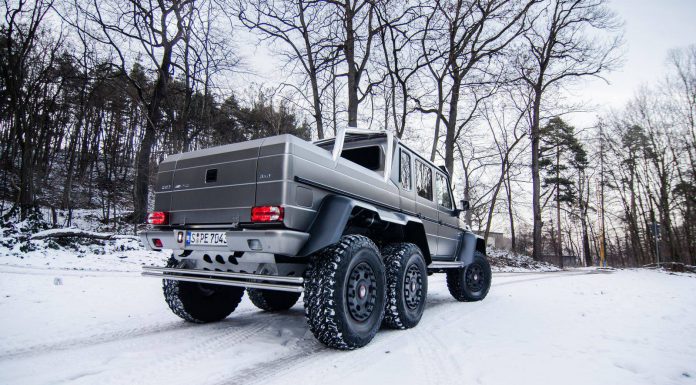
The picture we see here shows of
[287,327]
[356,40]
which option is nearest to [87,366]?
[287,327]

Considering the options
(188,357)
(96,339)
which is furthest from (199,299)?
(188,357)

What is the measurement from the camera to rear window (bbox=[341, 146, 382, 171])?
4426 millimetres

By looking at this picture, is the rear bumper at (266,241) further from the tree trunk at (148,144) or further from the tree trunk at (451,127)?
the tree trunk at (451,127)

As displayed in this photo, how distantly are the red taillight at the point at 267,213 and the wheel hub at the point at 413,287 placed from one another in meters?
1.75

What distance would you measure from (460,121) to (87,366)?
20510mm

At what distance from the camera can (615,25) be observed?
16344 mm

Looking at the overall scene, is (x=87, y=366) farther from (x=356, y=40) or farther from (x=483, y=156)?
(x=483, y=156)

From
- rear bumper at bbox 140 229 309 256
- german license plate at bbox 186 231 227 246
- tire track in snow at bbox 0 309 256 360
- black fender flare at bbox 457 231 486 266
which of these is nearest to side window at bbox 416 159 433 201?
black fender flare at bbox 457 231 486 266

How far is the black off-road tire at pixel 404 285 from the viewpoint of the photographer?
12.1 ft

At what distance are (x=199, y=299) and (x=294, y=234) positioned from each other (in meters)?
1.87

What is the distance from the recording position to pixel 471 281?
6.27 metres

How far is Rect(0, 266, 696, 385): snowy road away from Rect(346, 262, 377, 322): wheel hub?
30 cm

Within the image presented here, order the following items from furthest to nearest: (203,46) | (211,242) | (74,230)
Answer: (203,46) → (74,230) → (211,242)

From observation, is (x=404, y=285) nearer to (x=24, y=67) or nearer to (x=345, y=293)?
(x=345, y=293)
